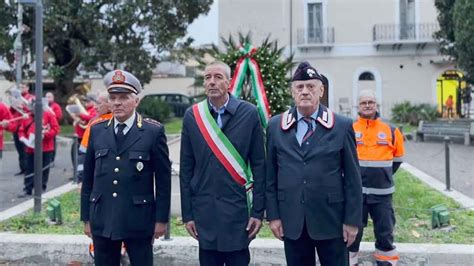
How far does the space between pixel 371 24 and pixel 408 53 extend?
2.63 m

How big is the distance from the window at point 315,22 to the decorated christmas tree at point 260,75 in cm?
2427

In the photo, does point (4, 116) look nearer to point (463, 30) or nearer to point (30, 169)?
point (30, 169)

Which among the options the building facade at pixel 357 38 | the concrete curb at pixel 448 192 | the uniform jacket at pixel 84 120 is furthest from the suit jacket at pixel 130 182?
the building facade at pixel 357 38

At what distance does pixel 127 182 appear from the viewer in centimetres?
403

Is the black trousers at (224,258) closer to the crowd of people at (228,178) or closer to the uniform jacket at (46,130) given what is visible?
the crowd of people at (228,178)

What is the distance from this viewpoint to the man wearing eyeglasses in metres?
5.50

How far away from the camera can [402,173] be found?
12.0 m

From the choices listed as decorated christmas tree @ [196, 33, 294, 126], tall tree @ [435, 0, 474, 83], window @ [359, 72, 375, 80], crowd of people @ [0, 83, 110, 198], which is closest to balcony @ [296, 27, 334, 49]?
window @ [359, 72, 375, 80]

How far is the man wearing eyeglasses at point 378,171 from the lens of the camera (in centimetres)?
550

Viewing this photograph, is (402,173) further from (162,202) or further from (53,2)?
(53,2)

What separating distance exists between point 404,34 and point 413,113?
5567mm

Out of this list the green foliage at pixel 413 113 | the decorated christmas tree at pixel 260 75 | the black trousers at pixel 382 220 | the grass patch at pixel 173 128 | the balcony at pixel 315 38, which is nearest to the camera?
the black trousers at pixel 382 220

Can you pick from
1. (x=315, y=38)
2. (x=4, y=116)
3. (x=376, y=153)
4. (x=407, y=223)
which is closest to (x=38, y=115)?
(x=4, y=116)

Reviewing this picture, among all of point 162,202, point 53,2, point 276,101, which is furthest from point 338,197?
point 53,2
